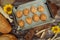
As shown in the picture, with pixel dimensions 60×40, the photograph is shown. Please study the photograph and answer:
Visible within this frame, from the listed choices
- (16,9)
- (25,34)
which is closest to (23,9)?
(16,9)

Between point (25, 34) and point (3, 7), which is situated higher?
point (3, 7)

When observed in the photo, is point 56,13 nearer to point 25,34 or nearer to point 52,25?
point 52,25

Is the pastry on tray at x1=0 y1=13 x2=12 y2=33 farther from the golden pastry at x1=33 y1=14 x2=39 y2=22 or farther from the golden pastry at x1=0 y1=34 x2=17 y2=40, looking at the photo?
the golden pastry at x1=33 y1=14 x2=39 y2=22

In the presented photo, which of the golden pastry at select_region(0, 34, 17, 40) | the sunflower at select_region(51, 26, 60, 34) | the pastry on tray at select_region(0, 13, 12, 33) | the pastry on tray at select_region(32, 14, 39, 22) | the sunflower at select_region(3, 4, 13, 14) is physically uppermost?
the sunflower at select_region(3, 4, 13, 14)

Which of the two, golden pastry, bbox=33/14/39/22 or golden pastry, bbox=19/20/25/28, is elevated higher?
golden pastry, bbox=33/14/39/22

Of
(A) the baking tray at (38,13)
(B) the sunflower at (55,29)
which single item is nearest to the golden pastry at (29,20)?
(A) the baking tray at (38,13)

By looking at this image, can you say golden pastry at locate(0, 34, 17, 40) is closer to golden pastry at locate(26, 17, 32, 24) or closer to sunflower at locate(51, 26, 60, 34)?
golden pastry at locate(26, 17, 32, 24)

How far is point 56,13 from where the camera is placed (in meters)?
1.18

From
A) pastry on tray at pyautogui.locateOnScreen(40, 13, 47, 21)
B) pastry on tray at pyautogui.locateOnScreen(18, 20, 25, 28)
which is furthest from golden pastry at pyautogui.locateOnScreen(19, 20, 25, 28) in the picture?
pastry on tray at pyautogui.locateOnScreen(40, 13, 47, 21)

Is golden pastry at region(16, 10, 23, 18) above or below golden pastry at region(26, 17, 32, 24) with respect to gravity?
above

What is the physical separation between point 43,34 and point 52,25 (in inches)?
2.8

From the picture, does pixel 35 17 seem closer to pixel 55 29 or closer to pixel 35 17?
pixel 35 17

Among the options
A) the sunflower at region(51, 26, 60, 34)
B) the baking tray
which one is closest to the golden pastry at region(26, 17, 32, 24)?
the baking tray

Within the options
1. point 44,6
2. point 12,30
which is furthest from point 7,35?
point 44,6
